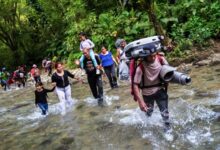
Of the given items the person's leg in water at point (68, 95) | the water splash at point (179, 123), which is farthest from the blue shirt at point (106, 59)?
the water splash at point (179, 123)

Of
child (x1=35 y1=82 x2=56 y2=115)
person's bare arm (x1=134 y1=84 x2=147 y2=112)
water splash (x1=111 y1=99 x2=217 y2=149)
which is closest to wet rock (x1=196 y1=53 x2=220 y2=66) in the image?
water splash (x1=111 y1=99 x2=217 y2=149)

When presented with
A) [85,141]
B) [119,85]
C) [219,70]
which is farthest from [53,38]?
[85,141]

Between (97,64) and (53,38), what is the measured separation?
78.2 ft

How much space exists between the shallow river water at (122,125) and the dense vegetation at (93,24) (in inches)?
228

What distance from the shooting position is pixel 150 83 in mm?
7023

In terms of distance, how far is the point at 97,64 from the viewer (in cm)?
1165

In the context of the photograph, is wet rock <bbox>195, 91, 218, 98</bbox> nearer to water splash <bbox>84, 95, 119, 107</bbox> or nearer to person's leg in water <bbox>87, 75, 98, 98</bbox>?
water splash <bbox>84, 95, 119, 107</bbox>

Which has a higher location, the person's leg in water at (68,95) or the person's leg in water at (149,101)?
the person's leg in water at (149,101)

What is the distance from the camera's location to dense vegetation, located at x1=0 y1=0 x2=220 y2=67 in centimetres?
1897

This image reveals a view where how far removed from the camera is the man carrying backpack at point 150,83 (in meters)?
6.79

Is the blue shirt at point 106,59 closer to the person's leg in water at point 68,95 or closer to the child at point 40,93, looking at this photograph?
the person's leg in water at point 68,95

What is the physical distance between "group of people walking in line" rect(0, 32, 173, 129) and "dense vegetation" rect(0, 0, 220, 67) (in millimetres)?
5601

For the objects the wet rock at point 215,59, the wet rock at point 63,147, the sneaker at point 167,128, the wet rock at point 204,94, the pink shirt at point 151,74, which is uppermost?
the pink shirt at point 151,74

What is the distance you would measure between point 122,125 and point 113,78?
536 cm
